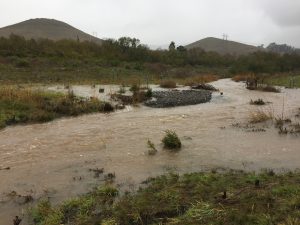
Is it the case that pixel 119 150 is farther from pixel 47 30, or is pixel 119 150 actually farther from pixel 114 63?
pixel 47 30

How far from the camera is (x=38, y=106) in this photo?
22.2 m

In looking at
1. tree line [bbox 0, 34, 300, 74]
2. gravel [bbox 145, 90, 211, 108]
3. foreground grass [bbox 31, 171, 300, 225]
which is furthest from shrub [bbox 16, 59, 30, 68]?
foreground grass [bbox 31, 171, 300, 225]

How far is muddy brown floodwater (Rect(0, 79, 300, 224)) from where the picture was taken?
1132 cm

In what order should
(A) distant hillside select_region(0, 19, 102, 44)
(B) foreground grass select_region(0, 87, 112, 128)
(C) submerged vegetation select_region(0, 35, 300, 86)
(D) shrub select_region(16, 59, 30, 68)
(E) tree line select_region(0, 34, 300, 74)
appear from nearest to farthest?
(B) foreground grass select_region(0, 87, 112, 128) → (C) submerged vegetation select_region(0, 35, 300, 86) → (D) shrub select_region(16, 59, 30, 68) → (E) tree line select_region(0, 34, 300, 74) → (A) distant hillside select_region(0, 19, 102, 44)

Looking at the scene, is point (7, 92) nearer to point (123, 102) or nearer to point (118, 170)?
point (123, 102)

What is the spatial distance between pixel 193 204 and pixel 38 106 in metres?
15.4

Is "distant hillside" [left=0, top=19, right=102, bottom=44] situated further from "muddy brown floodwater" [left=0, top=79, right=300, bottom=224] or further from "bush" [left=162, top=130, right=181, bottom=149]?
"bush" [left=162, top=130, right=181, bottom=149]

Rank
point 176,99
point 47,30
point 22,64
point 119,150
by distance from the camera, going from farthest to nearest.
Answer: point 47,30 → point 22,64 → point 176,99 → point 119,150

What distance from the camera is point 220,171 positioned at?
38.8 feet

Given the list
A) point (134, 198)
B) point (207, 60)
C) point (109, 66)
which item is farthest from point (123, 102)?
point (207, 60)

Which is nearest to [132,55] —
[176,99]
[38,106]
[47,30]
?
[176,99]

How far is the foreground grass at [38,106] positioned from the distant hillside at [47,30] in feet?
377

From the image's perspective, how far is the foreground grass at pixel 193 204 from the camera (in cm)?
787

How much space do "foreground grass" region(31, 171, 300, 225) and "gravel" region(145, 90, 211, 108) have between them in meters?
14.9
